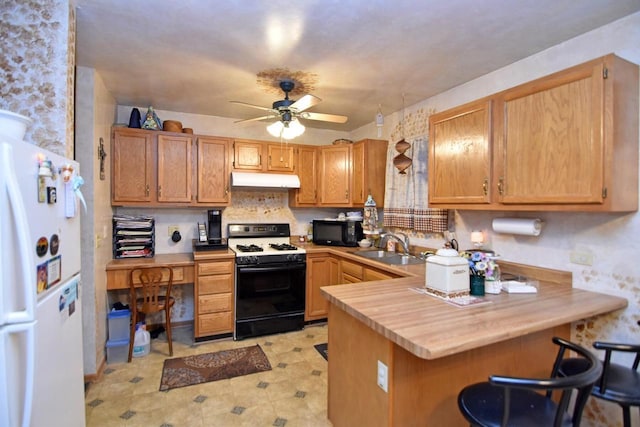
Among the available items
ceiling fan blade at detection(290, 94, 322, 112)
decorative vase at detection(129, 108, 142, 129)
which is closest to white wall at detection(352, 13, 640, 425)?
ceiling fan blade at detection(290, 94, 322, 112)

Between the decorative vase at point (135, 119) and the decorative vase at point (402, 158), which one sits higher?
the decorative vase at point (135, 119)

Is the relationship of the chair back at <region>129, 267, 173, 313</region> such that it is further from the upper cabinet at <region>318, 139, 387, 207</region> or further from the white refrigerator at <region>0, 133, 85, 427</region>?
the upper cabinet at <region>318, 139, 387, 207</region>

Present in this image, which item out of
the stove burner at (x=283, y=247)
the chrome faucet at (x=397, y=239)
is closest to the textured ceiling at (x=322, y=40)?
the chrome faucet at (x=397, y=239)

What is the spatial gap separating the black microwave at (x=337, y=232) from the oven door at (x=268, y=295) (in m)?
0.58

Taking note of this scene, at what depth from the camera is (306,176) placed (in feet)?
13.5

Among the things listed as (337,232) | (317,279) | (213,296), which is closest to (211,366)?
(213,296)

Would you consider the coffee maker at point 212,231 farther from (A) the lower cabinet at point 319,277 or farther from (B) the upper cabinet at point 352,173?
(B) the upper cabinet at point 352,173

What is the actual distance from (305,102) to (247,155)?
1.58 metres

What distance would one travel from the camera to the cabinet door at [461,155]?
86.7 inches

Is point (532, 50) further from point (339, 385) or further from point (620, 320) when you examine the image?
point (339, 385)

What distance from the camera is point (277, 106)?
2693 millimetres

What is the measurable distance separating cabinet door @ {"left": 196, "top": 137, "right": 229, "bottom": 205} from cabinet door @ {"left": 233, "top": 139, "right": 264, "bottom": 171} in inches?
4.1

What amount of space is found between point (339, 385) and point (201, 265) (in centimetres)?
198

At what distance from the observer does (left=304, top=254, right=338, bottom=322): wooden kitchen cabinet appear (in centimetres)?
376
